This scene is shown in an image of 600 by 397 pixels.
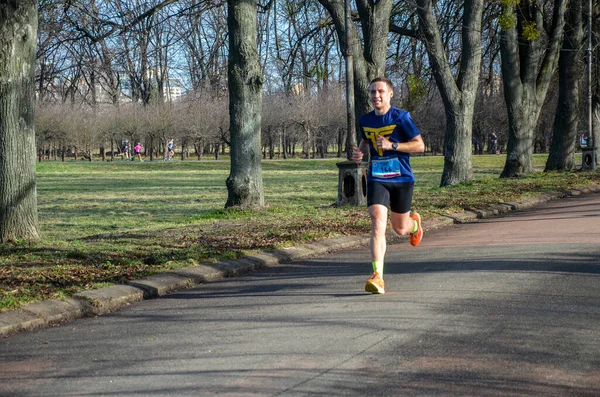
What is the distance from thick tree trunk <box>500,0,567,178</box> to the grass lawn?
154 centimetres

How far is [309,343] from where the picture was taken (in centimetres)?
598

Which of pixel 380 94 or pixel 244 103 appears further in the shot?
pixel 244 103

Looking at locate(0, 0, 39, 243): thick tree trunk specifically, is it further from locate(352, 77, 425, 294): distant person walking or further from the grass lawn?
locate(352, 77, 425, 294): distant person walking

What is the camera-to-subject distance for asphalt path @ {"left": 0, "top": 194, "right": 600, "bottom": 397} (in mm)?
5031

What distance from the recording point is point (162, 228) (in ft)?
46.0

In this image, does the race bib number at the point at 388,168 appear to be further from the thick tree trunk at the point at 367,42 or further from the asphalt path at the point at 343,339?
the thick tree trunk at the point at 367,42

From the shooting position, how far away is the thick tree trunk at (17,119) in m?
11.3

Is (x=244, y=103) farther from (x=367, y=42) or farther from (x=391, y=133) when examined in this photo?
(x=391, y=133)

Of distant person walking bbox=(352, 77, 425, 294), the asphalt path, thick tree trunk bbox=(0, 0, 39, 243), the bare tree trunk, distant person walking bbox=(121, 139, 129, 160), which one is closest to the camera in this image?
the asphalt path

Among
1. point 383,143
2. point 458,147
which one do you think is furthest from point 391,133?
point 458,147

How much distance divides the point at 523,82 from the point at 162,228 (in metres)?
17.7

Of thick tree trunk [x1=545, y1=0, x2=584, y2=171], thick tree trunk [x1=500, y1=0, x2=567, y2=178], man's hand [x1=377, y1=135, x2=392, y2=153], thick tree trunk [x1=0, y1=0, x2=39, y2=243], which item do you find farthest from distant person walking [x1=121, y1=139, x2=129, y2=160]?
man's hand [x1=377, y1=135, x2=392, y2=153]

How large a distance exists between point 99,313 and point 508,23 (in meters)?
18.0

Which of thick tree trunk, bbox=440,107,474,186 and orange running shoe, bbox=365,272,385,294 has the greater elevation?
thick tree trunk, bbox=440,107,474,186
